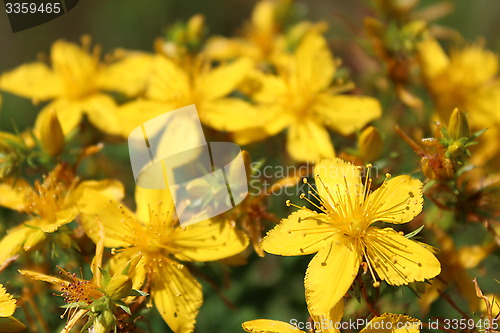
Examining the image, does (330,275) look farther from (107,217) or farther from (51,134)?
(51,134)

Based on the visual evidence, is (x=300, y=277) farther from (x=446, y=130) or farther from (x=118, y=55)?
(x=118, y=55)

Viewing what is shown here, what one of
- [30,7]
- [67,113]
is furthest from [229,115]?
[30,7]

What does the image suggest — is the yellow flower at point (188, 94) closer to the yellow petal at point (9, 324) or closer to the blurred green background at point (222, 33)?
the blurred green background at point (222, 33)

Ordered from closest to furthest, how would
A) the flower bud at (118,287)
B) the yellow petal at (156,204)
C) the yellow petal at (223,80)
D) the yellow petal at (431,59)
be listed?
the flower bud at (118,287) → the yellow petal at (156,204) → the yellow petal at (223,80) → the yellow petal at (431,59)

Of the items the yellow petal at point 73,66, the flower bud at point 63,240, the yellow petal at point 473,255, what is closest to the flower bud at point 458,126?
the yellow petal at point 473,255

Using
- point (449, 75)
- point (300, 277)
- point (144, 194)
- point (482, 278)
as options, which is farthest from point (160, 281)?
point (449, 75)

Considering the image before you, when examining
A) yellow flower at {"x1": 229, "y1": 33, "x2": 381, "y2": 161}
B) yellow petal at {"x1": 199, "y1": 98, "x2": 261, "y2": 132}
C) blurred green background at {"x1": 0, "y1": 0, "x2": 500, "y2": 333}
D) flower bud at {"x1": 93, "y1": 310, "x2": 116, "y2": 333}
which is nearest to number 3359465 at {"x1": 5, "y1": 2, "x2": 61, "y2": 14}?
blurred green background at {"x1": 0, "y1": 0, "x2": 500, "y2": 333}

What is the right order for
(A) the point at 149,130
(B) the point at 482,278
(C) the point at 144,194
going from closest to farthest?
(C) the point at 144,194, (A) the point at 149,130, (B) the point at 482,278
